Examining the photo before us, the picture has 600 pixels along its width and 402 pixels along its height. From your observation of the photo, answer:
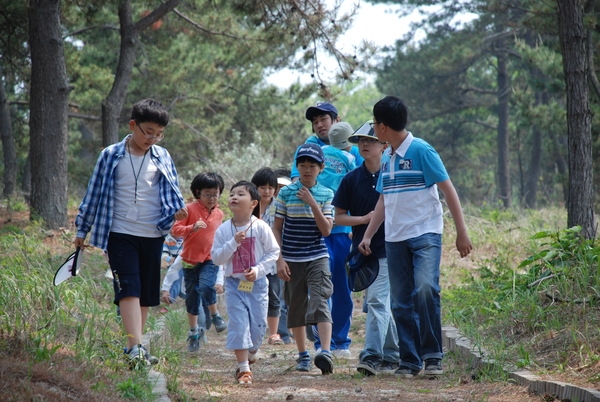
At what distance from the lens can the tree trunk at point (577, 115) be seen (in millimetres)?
8102

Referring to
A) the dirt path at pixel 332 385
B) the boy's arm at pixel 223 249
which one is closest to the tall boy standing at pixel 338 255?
the dirt path at pixel 332 385

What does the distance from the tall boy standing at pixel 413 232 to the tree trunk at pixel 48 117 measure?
26.1 ft

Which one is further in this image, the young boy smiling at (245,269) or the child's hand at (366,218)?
the child's hand at (366,218)

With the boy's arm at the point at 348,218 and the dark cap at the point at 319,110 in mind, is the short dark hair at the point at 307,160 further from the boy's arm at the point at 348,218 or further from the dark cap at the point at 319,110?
the dark cap at the point at 319,110

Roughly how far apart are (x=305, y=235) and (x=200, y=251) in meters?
1.74

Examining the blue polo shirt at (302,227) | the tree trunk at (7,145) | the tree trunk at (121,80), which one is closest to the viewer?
the blue polo shirt at (302,227)

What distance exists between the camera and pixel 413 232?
593 centimetres

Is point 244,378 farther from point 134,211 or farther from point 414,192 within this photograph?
point 414,192

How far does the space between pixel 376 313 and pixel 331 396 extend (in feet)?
4.52

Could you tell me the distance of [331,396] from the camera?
528 cm

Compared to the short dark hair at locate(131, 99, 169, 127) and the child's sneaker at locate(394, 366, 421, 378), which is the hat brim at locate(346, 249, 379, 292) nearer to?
the child's sneaker at locate(394, 366, 421, 378)

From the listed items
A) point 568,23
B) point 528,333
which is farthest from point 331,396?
point 568,23

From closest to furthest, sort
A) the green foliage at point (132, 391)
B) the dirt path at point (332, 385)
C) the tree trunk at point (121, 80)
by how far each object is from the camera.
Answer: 1. the green foliage at point (132, 391)
2. the dirt path at point (332, 385)
3. the tree trunk at point (121, 80)

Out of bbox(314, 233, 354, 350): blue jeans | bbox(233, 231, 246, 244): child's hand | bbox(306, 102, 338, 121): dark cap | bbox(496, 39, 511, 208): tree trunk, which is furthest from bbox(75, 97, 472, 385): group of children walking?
bbox(496, 39, 511, 208): tree trunk
